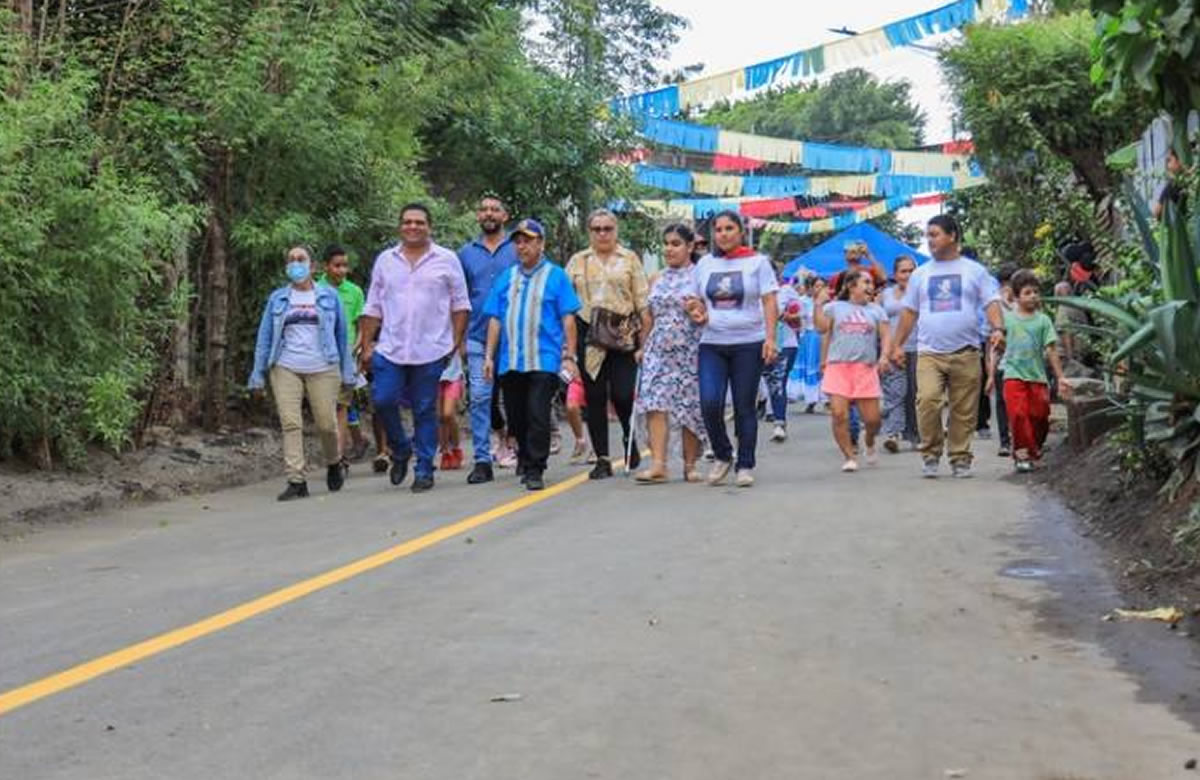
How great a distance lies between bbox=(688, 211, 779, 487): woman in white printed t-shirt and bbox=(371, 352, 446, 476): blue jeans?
1.94 m

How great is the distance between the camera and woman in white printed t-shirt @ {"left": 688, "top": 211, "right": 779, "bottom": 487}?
11.1m

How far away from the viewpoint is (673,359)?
38.2 ft

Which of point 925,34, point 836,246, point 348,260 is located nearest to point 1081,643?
point 348,260

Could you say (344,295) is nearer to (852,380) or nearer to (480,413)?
(480,413)

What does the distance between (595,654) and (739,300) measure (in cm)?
590

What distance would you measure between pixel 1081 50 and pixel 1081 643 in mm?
13288

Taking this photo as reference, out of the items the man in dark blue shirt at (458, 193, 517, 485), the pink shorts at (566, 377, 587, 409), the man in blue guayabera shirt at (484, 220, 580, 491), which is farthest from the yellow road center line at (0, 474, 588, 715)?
the pink shorts at (566, 377, 587, 409)

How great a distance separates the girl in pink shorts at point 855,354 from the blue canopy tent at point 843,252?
1176 centimetres

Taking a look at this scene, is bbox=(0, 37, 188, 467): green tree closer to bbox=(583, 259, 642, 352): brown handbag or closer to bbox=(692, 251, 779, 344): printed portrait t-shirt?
bbox=(583, 259, 642, 352): brown handbag

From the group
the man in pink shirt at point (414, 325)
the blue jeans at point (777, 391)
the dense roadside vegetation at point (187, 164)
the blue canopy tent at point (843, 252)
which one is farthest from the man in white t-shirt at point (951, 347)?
the blue canopy tent at point (843, 252)

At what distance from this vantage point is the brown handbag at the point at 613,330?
11859 millimetres

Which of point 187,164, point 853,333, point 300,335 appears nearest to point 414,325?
point 300,335

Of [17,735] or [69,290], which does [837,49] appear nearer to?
[69,290]

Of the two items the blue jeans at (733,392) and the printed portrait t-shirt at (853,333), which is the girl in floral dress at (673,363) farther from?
the printed portrait t-shirt at (853,333)
